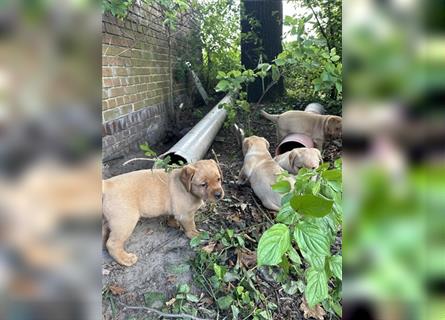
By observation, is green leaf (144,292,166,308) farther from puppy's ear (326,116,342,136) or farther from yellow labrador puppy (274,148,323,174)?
puppy's ear (326,116,342,136)

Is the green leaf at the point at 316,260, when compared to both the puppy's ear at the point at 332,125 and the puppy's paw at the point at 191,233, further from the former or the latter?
the puppy's ear at the point at 332,125

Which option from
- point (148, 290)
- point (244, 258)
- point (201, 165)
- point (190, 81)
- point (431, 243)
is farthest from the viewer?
point (190, 81)

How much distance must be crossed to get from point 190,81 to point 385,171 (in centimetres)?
630

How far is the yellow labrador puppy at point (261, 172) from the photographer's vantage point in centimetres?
258

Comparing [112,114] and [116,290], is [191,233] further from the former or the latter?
[112,114]

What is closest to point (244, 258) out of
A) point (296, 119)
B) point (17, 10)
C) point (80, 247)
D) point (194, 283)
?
point (194, 283)

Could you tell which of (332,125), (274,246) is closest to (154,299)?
(274,246)

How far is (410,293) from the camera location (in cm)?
34

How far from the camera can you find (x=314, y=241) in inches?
40.6

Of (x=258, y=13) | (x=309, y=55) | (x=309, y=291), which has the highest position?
(x=258, y=13)

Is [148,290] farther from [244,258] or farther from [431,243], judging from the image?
[431,243]

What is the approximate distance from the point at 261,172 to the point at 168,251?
1055 mm

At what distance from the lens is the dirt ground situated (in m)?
1.73

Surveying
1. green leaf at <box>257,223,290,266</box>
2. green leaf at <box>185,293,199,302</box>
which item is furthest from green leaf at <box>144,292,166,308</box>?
green leaf at <box>257,223,290,266</box>
